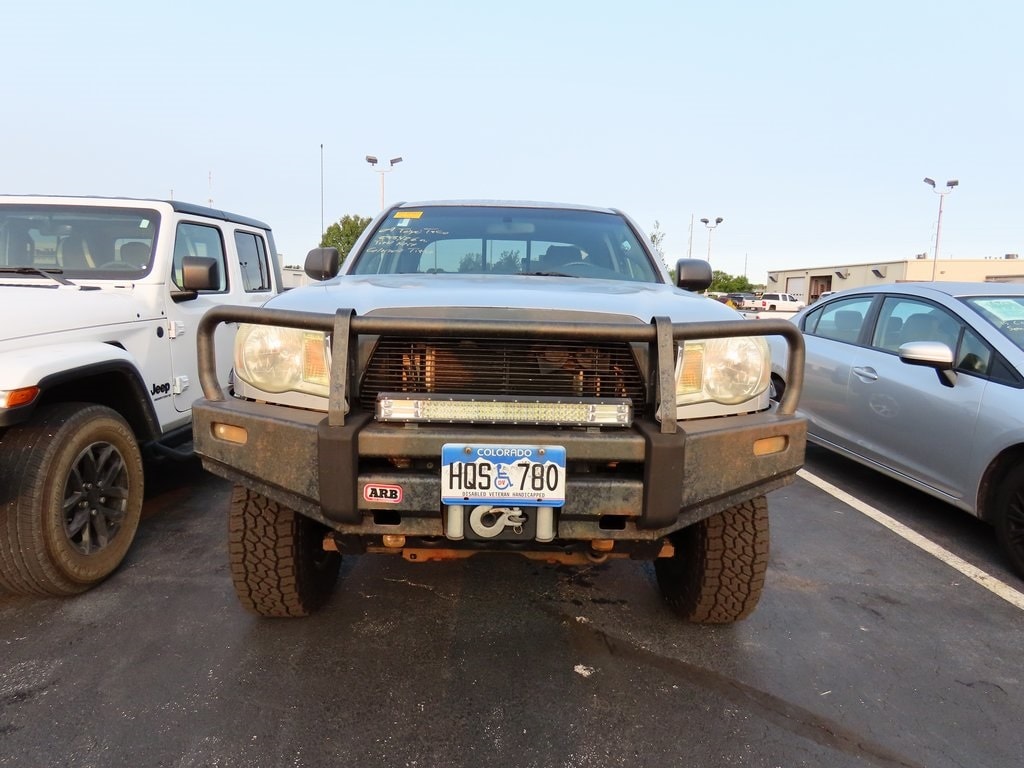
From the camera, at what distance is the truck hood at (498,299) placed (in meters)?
2.07

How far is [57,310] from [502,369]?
2231mm

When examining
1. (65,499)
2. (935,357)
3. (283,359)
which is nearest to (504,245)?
(283,359)

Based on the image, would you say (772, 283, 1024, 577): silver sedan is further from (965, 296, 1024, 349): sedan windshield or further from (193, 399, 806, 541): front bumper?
(193, 399, 806, 541): front bumper

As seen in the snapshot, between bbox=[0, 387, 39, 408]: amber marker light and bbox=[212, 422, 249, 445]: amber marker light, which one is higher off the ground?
bbox=[0, 387, 39, 408]: amber marker light

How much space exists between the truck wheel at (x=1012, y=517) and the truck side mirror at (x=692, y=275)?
184 centimetres

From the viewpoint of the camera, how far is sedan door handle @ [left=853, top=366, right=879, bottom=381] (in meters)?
4.29

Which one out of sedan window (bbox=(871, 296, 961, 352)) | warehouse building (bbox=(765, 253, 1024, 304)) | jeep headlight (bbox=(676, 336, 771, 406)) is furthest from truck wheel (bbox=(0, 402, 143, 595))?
warehouse building (bbox=(765, 253, 1024, 304))

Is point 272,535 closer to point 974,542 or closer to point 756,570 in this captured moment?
point 756,570

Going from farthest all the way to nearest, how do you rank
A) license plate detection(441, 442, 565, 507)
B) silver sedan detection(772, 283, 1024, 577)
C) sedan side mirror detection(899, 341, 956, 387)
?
1. sedan side mirror detection(899, 341, 956, 387)
2. silver sedan detection(772, 283, 1024, 577)
3. license plate detection(441, 442, 565, 507)

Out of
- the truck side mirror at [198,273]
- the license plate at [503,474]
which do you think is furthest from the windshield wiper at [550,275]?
the truck side mirror at [198,273]

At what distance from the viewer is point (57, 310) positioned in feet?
9.46

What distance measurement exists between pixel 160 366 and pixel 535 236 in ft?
7.65

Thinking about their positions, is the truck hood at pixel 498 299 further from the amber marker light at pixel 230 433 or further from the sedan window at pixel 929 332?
the sedan window at pixel 929 332

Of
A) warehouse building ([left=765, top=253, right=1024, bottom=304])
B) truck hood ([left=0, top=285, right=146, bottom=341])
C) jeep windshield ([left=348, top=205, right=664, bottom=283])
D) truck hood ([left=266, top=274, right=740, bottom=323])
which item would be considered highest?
warehouse building ([left=765, top=253, right=1024, bottom=304])
